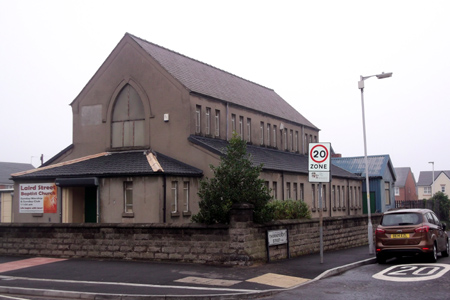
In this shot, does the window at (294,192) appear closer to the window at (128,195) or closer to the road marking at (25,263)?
the window at (128,195)

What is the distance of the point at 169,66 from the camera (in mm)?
31953

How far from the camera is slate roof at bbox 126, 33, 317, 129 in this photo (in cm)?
3203

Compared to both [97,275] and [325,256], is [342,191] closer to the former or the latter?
[325,256]

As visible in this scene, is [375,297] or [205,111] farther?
[205,111]

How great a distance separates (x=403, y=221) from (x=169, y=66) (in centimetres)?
1864

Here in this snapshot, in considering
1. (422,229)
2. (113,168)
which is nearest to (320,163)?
(422,229)

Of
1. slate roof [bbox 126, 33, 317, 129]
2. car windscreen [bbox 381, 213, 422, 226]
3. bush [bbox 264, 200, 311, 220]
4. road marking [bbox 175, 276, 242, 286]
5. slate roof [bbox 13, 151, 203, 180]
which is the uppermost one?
slate roof [bbox 126, 33, 317, 129]

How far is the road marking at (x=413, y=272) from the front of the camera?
14.0m

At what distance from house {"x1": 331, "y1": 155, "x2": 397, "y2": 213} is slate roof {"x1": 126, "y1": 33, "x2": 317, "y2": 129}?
941 centimetres

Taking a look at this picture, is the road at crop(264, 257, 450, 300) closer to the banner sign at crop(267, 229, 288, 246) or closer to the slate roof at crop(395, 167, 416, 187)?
the banner sign at crop(267, 229, 288, 246)

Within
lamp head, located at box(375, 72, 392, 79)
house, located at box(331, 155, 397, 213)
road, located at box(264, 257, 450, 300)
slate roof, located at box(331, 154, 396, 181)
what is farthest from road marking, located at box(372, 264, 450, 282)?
slate roof, located at box(331, 154, 396, 181)

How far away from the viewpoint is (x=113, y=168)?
2700 cm

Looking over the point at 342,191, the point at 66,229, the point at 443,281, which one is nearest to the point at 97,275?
the point at 66,229

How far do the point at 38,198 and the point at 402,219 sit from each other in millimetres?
19049
